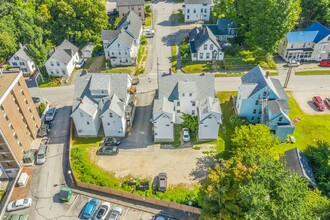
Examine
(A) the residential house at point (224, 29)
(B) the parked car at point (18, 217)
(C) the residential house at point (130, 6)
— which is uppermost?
(C) the residential house at point (130, 6)

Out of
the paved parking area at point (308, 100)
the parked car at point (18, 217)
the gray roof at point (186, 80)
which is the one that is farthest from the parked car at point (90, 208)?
the paved parking area at point (308, 100)

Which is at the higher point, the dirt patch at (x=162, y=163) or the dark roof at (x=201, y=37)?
the dark roof at (x=201, y=37)

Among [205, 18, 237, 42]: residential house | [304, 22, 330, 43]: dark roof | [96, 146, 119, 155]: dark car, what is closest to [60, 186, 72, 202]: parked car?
[96, 146, 119, 155]: dark car

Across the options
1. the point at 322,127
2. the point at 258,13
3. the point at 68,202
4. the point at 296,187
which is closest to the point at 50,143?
the point at 68,202

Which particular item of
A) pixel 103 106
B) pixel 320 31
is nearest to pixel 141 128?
pixel 103 106

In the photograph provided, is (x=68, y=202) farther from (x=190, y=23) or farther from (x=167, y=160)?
(x=190, y=23)

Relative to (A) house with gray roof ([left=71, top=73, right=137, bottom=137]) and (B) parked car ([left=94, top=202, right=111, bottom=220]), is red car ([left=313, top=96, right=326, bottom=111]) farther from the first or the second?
(B) parked car ([left=94, top=202, right=111, bottom=220])

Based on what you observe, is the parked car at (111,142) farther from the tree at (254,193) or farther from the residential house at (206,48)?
the residential house at (206,48)
